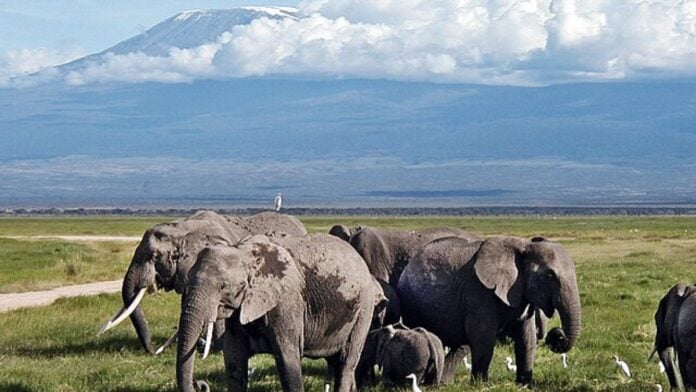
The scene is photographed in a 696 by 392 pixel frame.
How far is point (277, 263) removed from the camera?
528 inches

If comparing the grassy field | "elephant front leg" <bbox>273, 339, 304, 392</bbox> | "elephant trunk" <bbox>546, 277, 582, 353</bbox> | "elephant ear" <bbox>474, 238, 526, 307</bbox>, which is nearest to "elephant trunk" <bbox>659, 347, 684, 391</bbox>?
the grassy field

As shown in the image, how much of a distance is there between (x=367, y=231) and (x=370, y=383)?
3736 millimetres

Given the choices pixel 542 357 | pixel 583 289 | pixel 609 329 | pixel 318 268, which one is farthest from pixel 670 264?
pixel 318 268

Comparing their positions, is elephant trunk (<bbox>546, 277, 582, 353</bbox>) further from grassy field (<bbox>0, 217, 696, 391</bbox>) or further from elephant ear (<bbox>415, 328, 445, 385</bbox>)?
elephant ear (<bbox>415, 328, 445, 385</bbox>)

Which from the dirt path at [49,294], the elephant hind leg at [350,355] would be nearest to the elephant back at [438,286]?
the elephant hind leg at [350,355]

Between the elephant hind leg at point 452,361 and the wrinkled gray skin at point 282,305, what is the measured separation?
2.24m

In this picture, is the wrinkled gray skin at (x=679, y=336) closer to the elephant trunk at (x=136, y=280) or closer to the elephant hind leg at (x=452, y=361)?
the elephant hind leg at (x=452, y=361)

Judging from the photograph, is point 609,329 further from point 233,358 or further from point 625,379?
point 233,358

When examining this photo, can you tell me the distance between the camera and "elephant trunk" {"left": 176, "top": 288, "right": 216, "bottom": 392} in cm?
1252

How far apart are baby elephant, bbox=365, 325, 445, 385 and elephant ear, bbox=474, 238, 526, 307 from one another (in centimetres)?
97

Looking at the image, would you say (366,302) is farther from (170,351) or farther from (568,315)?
(170,351)

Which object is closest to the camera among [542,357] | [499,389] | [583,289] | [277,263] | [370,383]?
[277,263]

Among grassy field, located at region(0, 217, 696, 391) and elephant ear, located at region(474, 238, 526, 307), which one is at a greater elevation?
elephant ear, located at region(474, 238, 526, 307)

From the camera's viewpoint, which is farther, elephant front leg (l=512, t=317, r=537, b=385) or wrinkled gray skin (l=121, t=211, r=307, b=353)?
wrinkled gray skin (l=121, t=211, r=307, b=353)
